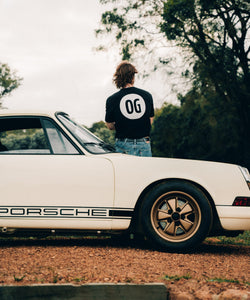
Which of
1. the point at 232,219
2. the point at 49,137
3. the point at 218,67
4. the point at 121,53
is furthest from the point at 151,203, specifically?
the point at 121,53

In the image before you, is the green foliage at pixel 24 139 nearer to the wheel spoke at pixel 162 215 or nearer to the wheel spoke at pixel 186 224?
the wheel spoke at pixel 162 215

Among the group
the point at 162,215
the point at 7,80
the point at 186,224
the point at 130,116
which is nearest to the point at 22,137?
the point at 130,116

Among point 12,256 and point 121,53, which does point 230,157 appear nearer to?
point 121,53

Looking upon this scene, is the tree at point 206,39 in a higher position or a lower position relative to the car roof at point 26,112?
higher

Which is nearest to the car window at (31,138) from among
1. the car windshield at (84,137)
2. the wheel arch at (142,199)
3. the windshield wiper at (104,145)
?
the car windshield at (84,137)

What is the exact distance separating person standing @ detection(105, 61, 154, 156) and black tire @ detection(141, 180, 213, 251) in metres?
0.85

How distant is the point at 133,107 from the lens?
5.48m

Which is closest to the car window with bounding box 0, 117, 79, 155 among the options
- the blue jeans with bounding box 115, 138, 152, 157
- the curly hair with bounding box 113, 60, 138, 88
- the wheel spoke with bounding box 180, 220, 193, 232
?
the blue jeans with bounding box 115, 138, 152, 157

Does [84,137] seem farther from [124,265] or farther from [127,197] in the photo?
[124,265]

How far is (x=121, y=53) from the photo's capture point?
73.9ft

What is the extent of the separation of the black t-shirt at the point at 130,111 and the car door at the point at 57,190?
0.77 m

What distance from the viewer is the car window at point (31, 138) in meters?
4.92

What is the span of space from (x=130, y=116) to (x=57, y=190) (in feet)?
4.53

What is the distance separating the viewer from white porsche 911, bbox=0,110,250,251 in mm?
4684
